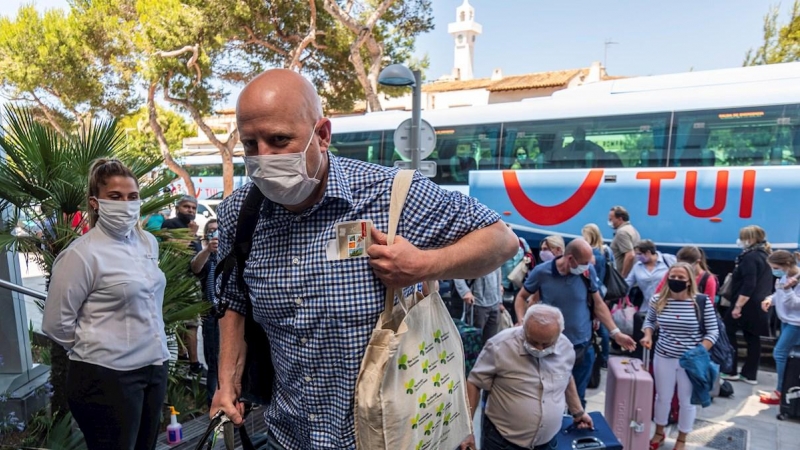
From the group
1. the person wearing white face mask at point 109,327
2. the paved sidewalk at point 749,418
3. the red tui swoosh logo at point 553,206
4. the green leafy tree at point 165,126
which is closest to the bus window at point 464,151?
the red tui swoosh logo at point 553,206

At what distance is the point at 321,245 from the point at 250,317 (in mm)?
398

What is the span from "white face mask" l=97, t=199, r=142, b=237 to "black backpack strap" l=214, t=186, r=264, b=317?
58.8 inches

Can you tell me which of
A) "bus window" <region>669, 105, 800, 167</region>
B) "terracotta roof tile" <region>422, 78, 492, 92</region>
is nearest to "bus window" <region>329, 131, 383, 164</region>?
"bus window" <region>669, 105, 800, 167</region>

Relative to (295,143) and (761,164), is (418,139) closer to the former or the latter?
(295,143)

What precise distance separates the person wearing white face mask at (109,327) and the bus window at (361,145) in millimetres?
10406

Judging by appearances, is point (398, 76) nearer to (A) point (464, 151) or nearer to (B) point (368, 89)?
(A) point (464, 151)

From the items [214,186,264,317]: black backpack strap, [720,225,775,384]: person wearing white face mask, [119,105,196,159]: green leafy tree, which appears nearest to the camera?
[214,186,264,317]: black backpack strap

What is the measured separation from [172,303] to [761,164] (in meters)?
9.26

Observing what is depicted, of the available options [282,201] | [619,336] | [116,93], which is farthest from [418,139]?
[116,93]

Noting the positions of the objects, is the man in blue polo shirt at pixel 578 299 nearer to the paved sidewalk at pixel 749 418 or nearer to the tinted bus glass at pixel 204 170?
the paved sidewalk at pixel 749 418

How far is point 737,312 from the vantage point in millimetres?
6223

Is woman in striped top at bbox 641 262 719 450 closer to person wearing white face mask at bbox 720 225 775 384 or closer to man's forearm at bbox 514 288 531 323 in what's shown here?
man's forearm at bbox 514 288 531 323

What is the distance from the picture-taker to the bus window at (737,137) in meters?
8.60

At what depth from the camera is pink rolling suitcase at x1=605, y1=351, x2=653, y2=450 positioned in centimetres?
414
